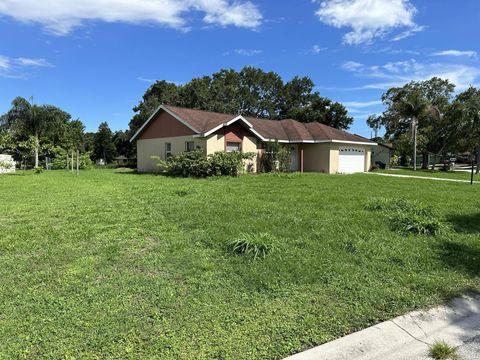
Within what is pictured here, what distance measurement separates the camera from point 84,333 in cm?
323

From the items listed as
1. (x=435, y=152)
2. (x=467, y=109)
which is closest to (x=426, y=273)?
(x=467, y=109)

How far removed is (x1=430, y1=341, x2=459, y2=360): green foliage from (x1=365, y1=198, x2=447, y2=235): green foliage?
141 inches

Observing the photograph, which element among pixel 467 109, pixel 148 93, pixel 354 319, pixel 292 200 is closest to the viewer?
pixel 354 319

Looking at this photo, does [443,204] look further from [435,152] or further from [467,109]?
[435,152]

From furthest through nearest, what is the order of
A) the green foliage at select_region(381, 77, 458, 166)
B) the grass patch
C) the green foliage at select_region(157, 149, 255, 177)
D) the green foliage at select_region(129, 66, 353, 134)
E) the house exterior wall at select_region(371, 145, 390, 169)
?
1. the green foliage at select_region(129, 66, 353, 134)
2. the house exterior wall at select_region(371, 145, 390, 169)
3. the green foliage at select_region(381, 77, 458, 166)
4. the green foliage at select_region(157, 149, 255, 177)
5. the grass patch

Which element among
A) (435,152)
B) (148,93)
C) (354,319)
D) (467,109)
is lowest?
(354,319)

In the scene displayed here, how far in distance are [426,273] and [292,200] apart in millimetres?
5015

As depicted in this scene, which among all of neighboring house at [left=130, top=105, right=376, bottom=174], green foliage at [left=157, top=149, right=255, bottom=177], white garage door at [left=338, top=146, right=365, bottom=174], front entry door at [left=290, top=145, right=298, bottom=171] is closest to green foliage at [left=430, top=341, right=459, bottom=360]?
green foliage at [left=157, top=149, right=255, bottom=177]

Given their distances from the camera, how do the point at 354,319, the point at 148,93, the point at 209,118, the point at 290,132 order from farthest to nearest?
1. the point at 148,93
2. the point at 290,132
3. the point at 209,118
4. the point at 354,319

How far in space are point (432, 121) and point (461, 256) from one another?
140 ft

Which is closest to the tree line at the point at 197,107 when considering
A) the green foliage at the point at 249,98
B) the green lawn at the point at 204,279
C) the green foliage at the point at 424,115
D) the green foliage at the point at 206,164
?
the green foliage at the point at 249,98

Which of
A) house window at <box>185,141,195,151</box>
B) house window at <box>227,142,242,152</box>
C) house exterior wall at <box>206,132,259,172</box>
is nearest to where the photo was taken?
house exterior wall at <box>206,132,259,172</box>

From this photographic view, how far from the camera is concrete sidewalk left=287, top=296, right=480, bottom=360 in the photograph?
10.3ft

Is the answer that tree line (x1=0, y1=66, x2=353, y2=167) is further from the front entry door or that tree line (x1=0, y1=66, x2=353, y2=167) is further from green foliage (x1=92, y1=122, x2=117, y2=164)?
the front entry door
